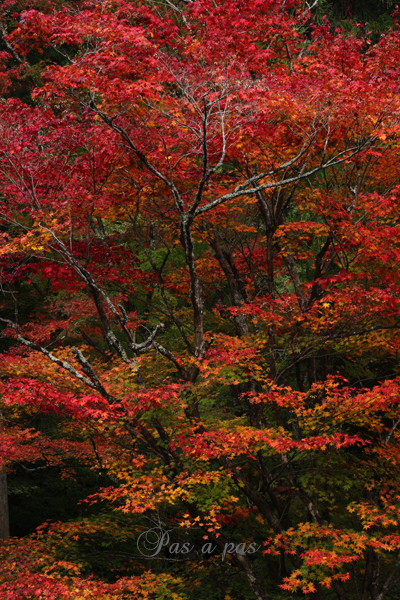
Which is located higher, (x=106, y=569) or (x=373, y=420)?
(x=373, y=420)

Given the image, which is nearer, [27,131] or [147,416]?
[147,416]

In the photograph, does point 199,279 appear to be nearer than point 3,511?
Yes

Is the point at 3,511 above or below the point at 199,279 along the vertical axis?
below

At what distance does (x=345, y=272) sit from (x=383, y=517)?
166 inches

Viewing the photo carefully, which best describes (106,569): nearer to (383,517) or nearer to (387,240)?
(383,517)

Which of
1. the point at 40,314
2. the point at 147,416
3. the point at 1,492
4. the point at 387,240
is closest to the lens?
the point at 147,416

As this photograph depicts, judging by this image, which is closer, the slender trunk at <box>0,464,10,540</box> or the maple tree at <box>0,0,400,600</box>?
the maple tree at <box>0,0,400,600</box>

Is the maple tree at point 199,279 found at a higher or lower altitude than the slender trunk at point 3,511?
higher

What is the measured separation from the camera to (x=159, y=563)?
11.6 metres

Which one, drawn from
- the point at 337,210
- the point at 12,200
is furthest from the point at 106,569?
the point at 337,210

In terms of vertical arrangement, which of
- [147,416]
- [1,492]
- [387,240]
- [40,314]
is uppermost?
[387,240]

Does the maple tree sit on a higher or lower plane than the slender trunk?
higher

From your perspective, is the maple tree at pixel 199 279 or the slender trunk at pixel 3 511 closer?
the maple tree at pixel 199 279

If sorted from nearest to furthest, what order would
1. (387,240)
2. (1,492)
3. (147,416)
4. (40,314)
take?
(147,416)
(387,240)
(1,492)
(40,314)
